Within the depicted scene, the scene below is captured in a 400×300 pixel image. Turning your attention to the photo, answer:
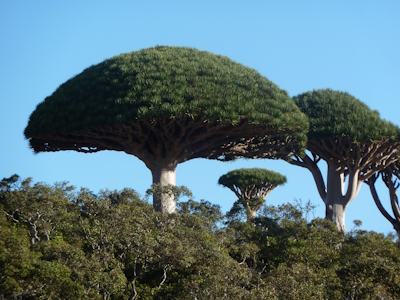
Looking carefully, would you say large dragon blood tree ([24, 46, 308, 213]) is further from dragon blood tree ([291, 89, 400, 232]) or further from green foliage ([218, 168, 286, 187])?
green foliage ([218, 168, 286, 187])

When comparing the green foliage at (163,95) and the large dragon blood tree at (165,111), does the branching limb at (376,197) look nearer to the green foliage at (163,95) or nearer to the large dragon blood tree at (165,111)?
the large dragon blood tree at (165,111)

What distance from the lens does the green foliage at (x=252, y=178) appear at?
38156 millimetres

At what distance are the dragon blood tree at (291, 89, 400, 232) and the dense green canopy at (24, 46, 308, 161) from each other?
193 inches

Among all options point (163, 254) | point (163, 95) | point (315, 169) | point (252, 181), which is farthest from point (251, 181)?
point (163, 254)

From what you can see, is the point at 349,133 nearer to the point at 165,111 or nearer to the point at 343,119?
the point at 343,119

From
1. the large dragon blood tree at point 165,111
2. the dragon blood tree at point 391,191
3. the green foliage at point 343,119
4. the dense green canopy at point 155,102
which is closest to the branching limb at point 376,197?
the dragon blood tree at point 391,191

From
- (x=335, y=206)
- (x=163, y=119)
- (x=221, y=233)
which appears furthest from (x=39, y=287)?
(x=335, y=206)

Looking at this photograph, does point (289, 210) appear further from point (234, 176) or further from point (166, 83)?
point (234, 176)

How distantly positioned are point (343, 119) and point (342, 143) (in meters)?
1.21

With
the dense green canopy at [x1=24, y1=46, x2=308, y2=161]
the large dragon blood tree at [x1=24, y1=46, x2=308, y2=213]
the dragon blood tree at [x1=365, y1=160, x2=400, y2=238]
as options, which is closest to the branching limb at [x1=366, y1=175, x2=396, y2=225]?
the dragon blood tree at [x1=365, y1=160, x2=400, y2=238]

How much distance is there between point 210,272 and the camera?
14305mm

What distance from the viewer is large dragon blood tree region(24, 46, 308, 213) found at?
21.9m

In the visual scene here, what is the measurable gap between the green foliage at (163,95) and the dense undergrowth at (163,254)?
9.08 feet

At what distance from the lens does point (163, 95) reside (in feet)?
72.3
